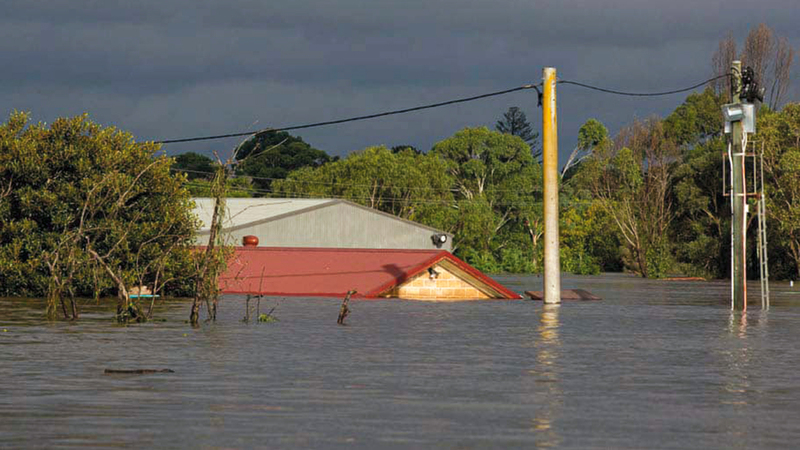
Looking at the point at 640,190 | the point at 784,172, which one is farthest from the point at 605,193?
the point at 784,172

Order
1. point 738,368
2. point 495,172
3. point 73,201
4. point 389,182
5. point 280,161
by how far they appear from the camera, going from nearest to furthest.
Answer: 1. point 738,368
2. point 73,201
3. point 389,182
4. point 495,172
5. point 280,161

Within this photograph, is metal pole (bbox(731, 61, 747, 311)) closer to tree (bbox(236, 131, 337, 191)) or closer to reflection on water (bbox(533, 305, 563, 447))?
reflection on water (bbox(533, 305, 563, 447))

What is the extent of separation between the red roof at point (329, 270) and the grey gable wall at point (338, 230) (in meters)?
14.4

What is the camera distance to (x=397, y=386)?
16.1 metres

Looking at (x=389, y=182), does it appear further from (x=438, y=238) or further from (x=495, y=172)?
(x=438, y=238)

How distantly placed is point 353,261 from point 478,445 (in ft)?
130

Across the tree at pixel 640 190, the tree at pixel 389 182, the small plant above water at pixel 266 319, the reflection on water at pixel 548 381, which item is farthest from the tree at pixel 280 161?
the reflection on water at pixel 548 381

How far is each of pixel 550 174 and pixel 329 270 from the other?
1253cm

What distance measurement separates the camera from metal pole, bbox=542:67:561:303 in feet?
131

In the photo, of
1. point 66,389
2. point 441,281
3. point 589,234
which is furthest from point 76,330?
point 589,234

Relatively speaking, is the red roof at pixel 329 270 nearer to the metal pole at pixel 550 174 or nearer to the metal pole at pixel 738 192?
the metal pole at pixel 550 174

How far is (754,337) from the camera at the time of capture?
90.1 ft

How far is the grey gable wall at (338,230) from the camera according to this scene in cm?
6912

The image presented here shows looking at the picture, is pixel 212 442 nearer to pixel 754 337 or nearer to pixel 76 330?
pixel 76 330
